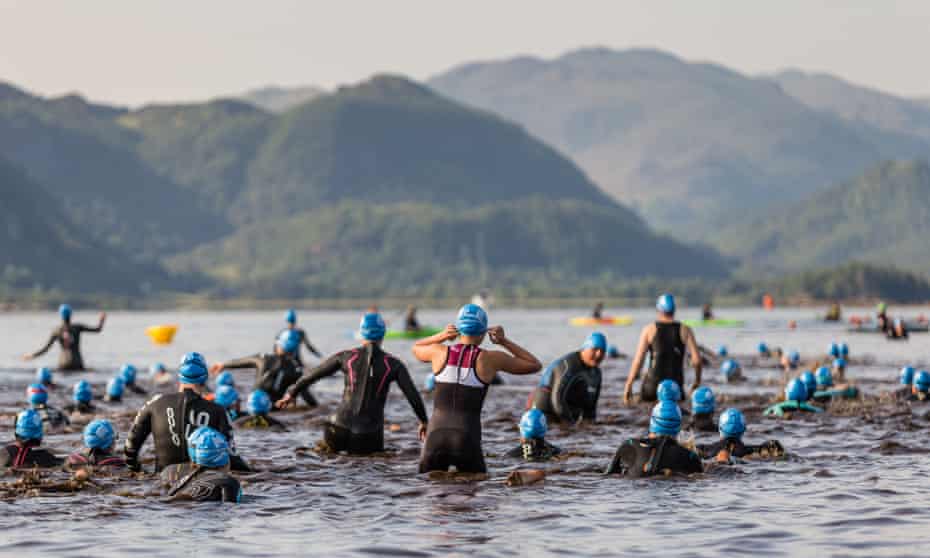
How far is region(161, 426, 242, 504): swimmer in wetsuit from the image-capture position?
53.9 feet

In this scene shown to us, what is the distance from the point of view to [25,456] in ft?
63.4

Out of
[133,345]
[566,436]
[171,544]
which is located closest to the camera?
[171,544]

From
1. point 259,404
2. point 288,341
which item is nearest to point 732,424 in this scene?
point 259,404

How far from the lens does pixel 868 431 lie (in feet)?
84.6

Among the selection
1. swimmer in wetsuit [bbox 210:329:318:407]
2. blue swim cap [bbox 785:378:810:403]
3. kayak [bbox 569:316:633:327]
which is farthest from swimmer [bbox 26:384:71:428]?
kayak [bbox 569:316:633:327]

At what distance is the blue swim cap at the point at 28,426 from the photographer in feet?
63.2

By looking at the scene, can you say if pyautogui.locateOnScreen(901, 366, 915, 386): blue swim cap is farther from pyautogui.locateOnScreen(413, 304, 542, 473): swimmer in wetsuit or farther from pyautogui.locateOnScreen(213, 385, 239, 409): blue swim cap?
pyautogui.locateOnScreen(413, 304, 542, 473): swimmer in wetsuit

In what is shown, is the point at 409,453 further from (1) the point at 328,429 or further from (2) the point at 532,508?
(2) the point at 532,508

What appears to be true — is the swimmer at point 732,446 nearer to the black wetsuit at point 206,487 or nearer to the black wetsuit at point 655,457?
the black wetsuit at point 655,457

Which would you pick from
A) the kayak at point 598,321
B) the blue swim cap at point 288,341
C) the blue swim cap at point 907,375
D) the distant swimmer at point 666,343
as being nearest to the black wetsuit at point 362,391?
the distant swimmer at point 666,343

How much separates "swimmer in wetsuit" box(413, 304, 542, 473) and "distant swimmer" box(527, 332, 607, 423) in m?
6.75

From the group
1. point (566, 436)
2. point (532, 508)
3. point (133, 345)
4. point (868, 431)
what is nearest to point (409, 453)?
point (566, 436)

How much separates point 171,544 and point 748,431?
548 inches

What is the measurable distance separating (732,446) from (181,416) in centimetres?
837
